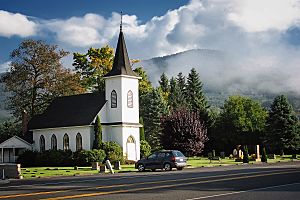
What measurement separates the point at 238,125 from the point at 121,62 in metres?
31.3

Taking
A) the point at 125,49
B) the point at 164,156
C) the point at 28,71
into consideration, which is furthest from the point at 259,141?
the point at 164,156

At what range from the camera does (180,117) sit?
206 ft

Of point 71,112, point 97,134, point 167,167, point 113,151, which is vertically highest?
point 71,112

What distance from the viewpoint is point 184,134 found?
203 ft

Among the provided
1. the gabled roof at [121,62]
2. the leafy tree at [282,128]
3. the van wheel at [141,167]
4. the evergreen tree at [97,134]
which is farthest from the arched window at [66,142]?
the leafy tree at [282,128]

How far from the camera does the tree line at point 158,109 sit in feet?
207

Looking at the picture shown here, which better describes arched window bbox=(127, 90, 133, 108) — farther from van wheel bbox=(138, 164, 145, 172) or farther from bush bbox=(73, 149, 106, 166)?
van wheel bbox=(138, 164, 145, 172)

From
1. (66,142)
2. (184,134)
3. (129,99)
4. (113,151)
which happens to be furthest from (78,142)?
(184,134)

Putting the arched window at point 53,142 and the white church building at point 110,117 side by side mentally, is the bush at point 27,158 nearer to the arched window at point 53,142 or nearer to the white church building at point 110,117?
the arched window at point 53,142

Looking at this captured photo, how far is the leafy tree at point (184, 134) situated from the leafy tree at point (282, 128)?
57.0 ft

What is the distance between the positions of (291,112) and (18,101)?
40.9 metres

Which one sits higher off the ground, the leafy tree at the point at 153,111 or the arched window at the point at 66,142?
the leafy tree at the point at 153,111

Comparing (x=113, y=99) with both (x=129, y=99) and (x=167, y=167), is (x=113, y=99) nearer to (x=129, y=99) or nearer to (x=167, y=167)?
(x=129, y=99)

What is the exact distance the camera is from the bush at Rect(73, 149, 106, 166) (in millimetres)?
53219
